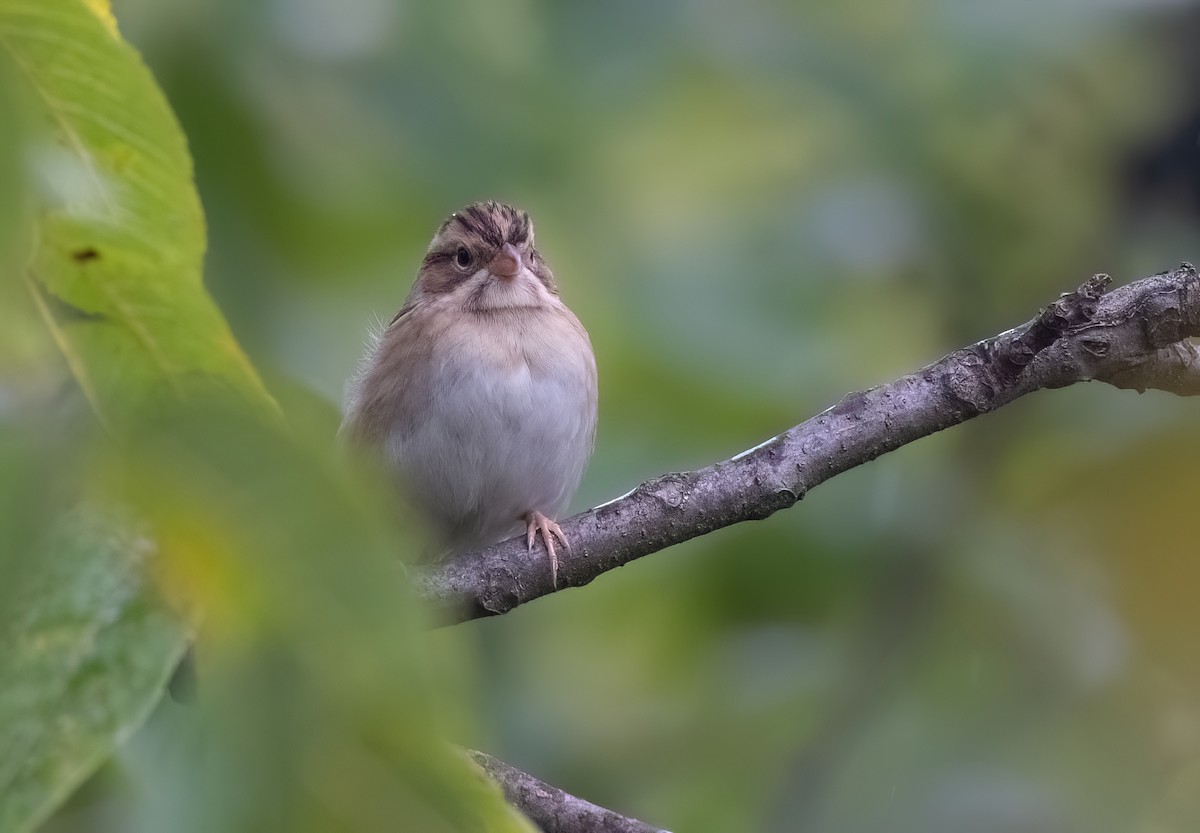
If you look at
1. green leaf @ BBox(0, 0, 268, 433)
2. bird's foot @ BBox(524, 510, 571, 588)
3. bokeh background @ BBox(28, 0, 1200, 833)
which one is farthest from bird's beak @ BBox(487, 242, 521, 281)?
green leaf @ BBox(0, 0, 268, 433)

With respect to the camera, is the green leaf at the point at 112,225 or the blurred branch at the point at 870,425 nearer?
the green leaf at the point at 112,225

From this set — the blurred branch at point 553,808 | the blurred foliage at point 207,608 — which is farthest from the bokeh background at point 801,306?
the blurred foliage at point 207,608

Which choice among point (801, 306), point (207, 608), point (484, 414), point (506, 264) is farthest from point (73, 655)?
point (506, 264)

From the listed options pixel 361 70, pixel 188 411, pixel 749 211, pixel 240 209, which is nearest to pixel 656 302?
pixel 749 211

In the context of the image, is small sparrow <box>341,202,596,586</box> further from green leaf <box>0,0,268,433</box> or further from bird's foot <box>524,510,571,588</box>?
green leaf <box>0,0,268,433</box>

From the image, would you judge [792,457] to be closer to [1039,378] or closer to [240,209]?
[1039,378]

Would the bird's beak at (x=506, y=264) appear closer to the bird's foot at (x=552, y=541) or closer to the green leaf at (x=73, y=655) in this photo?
the bird's foot at (x=552, y=541)
